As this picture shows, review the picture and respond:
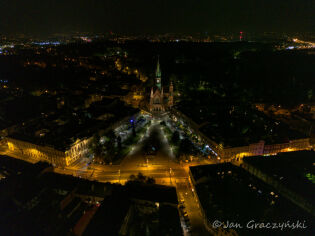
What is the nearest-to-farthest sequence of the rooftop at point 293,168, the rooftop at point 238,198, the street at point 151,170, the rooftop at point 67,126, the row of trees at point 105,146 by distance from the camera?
the rooftop at point 238,198 < the rooftop at point 293,168 < the street at point 151,170 < the row of trees at point 105,146 < the rooftop at point 67,126

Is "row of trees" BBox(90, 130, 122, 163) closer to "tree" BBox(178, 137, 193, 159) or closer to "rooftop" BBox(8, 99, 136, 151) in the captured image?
"rooftop" BBox(8, 99, 136, 151)

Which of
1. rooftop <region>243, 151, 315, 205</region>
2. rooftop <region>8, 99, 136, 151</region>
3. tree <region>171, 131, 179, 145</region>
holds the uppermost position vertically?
rooftop <region>8, 99, 136, 151</region>

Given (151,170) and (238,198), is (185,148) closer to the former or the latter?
(151,170)

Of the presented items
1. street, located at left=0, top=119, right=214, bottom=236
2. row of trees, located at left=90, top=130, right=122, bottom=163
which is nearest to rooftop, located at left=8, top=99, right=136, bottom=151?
row of trees, located at left=90, top=130, right=122, bottom=163

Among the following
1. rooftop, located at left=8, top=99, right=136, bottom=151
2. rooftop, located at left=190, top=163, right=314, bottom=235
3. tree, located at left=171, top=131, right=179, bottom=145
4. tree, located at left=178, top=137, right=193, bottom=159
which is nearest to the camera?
rooftop, located at left=190, top=163, right=314, bottom=235

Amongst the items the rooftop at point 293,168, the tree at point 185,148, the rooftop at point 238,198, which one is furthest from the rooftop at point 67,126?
the rooftop at point 293,168

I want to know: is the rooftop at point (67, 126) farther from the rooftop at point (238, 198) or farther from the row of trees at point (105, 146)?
the rooftop at point (238, 198)

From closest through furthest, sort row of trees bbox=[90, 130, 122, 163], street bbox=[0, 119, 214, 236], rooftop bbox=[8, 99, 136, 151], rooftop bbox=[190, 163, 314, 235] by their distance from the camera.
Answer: rooftop bbox=[190, 163, 314, 235]
street bbox=[0, 119, 214, 236]
row of trees bbox=[90, 130, 122, 163]
rooftop bbox=[8, 99, 136, 151]

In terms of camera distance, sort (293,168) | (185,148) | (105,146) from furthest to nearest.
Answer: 1. (105,146)
2. (185,148)
3. (293,168)

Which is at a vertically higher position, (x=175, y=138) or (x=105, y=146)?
(x=175, y=138)

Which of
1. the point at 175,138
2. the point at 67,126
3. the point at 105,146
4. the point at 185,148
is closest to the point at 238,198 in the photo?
the point at 185,148

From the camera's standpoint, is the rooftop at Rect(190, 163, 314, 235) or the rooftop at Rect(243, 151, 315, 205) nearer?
the rooftop at Rect(190, 163, 314, 235)
